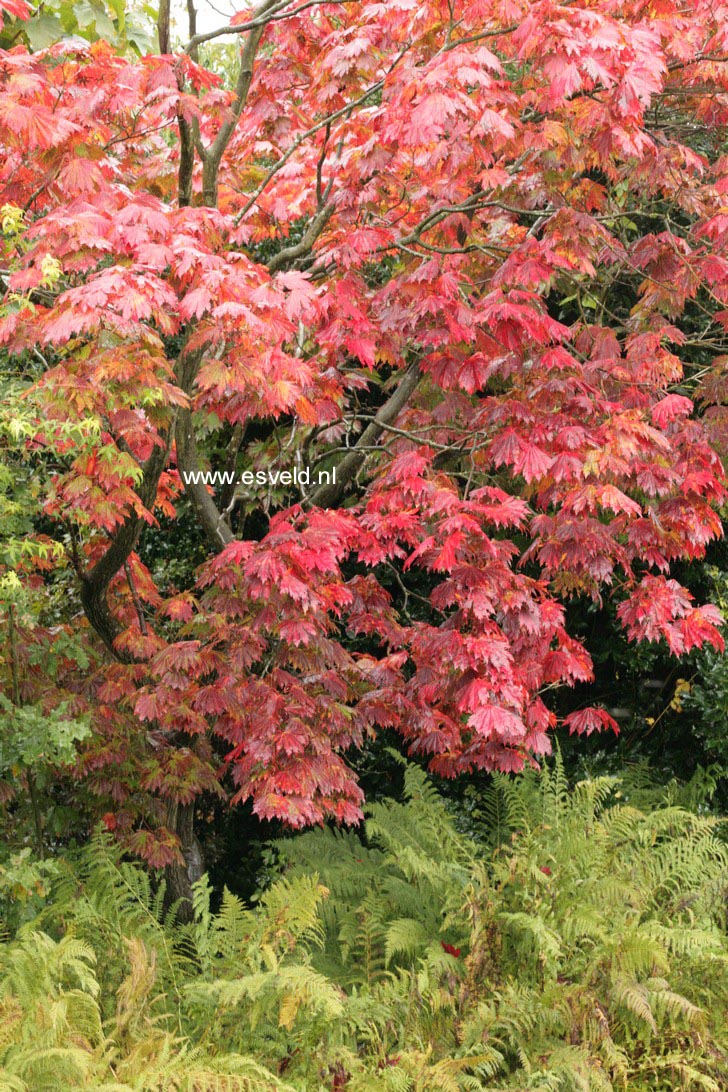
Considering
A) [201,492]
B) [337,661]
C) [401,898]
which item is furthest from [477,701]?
[201,492]

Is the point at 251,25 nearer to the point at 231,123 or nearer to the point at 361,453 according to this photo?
the point at 231,123

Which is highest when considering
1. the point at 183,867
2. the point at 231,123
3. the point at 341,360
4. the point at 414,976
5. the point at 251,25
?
the point at 251,25

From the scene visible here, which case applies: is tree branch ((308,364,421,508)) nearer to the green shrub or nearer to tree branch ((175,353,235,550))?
tree branch ((175,353,235,550))

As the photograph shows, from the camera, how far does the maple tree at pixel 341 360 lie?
395 centimetres

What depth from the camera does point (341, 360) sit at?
5.48m

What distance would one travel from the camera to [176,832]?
548 centimetres

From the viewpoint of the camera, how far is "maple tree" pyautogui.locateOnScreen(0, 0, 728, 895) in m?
3.95

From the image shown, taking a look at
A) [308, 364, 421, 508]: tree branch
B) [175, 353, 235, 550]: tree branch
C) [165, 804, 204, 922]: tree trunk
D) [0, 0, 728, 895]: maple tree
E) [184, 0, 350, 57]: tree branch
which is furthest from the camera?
[308, 364, 421, 508]: tree branch

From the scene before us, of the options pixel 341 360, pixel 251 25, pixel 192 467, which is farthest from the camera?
pixel 341 360

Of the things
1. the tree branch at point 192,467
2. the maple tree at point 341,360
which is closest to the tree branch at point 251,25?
the maple tree at point 341,360

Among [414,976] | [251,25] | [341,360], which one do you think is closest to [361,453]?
[341,360]

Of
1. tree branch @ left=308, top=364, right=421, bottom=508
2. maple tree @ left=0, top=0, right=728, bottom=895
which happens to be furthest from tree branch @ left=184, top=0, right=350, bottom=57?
tree branch @ left=308, top=364, right=421, bottom=508

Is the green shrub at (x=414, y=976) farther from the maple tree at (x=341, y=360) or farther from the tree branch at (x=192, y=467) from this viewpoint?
the tree branch at (x=192, y=467)

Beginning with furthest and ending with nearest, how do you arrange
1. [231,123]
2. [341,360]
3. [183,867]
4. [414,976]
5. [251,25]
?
[341,360]
[183,867]
[231,123]
[251,25]
[414,976]
